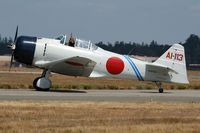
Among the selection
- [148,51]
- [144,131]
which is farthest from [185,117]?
[148,51]

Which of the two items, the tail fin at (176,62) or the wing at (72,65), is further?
the tail fin at (176,62)

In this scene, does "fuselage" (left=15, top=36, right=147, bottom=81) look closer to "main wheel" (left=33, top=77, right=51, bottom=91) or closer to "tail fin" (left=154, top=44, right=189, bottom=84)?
"main wheel" (left=33, top=77, right=51, bottom=91)

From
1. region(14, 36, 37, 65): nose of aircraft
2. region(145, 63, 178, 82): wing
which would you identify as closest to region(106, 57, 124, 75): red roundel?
region(145, 63, 178, 82): wing

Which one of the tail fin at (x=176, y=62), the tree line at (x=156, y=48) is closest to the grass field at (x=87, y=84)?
the tail fin at (x=176, y=62)

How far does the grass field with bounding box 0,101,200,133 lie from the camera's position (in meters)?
8.71

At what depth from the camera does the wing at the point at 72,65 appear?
18.4 meters

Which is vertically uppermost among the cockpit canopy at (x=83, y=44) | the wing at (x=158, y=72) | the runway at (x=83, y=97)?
the cockpit canopy at (x=83, y=44)

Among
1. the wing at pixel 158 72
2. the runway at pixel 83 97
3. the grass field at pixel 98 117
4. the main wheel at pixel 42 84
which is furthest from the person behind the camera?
the wing at pixel 158 72

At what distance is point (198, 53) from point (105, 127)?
15464cm

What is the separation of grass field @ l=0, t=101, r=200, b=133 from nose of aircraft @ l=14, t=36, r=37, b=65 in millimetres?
5399

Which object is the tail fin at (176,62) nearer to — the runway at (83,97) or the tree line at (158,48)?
the runway at (83,97)

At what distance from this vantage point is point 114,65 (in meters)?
19.2

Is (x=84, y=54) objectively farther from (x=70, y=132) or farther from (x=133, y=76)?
(x=70, y=132)

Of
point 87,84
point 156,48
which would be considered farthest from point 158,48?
point 87,84
